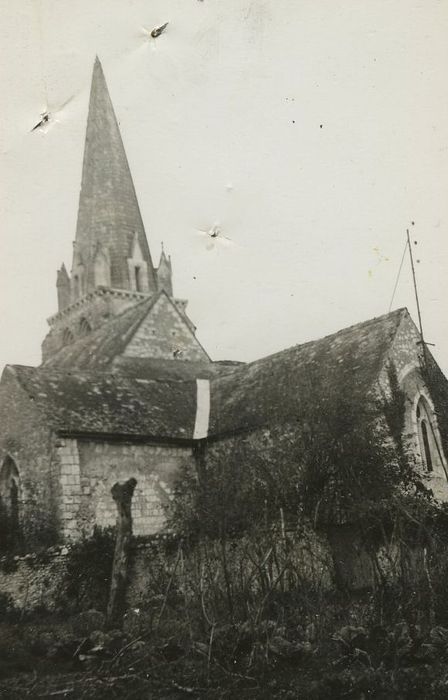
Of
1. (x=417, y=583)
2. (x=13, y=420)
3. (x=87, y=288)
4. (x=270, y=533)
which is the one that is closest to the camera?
(x=417, y=583)

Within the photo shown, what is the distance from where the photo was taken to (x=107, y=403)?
22.7 m

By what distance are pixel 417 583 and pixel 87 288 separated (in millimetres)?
32413

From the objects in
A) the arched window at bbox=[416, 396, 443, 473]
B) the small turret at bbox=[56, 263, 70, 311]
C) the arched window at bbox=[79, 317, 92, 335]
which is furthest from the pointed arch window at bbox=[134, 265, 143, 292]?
the arched window at bbox=[416, 396, 443, 473]

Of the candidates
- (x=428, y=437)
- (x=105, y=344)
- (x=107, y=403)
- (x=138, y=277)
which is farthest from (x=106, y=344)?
(x=428, y=437)

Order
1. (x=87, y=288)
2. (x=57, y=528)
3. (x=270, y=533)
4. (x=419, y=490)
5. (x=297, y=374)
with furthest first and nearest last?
(x=87, y=288), (x=297, y=374), (x=57, y=528), (x=419, y=490), (x=270, y=533)

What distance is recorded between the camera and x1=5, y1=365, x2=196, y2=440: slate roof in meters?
21.1

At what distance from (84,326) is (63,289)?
5.05 meters

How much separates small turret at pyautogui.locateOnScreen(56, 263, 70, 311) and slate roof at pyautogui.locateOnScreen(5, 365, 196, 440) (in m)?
22.2

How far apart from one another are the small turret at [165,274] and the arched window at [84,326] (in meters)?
4.50

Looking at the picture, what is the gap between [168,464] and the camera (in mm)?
22516

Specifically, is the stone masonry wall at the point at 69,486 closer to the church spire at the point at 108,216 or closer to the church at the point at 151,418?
the church at the point at 151,418

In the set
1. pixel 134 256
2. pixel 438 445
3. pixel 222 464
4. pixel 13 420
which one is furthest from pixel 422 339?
pixel 134 256

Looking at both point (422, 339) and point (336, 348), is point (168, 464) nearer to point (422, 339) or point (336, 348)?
point (336, 348)

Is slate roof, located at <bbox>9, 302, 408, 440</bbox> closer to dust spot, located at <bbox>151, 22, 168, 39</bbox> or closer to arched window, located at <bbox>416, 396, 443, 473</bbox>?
arched window, located at <bbox>416, 396, 443, 473</bbox>
